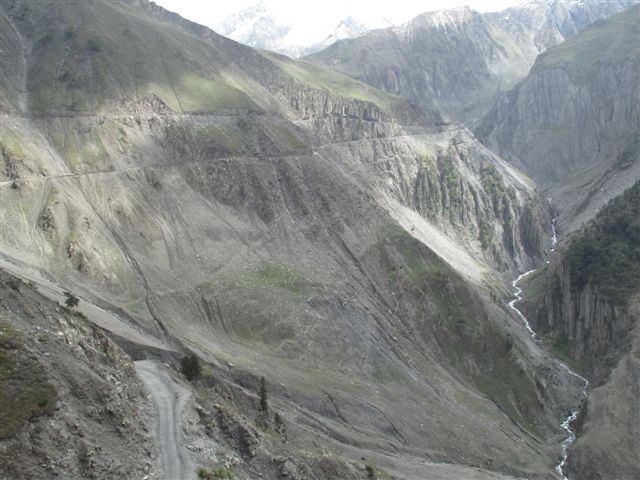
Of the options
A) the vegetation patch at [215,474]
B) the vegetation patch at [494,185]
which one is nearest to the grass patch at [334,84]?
the vegetation patch at [494,185]

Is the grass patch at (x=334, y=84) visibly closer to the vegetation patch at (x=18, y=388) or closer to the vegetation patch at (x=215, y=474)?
the vegetation patch at (x=18, y=388)

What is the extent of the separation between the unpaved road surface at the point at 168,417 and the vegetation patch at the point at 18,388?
6590mm

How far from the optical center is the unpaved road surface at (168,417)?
111 feet

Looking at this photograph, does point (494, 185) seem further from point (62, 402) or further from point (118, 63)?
point (62, 402)

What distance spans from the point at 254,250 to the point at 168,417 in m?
55.4

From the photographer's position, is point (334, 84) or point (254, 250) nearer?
point (254, 250)

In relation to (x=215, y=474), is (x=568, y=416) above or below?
below

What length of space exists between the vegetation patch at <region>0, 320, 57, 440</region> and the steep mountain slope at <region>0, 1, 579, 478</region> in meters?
17.0

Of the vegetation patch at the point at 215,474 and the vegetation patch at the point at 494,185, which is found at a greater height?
the vegetation patch at the point at 494,185

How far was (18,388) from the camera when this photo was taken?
31359 millimetres

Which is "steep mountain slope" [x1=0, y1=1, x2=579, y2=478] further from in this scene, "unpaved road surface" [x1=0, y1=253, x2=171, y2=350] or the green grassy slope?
"unpaved road surface" [x1=0, y1=253, x2=171, y2=350]

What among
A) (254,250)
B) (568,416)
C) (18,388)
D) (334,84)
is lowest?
(568,416)

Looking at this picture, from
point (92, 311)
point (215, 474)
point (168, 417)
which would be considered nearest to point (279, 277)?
point (92, 311)

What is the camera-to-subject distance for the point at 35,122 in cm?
9319
